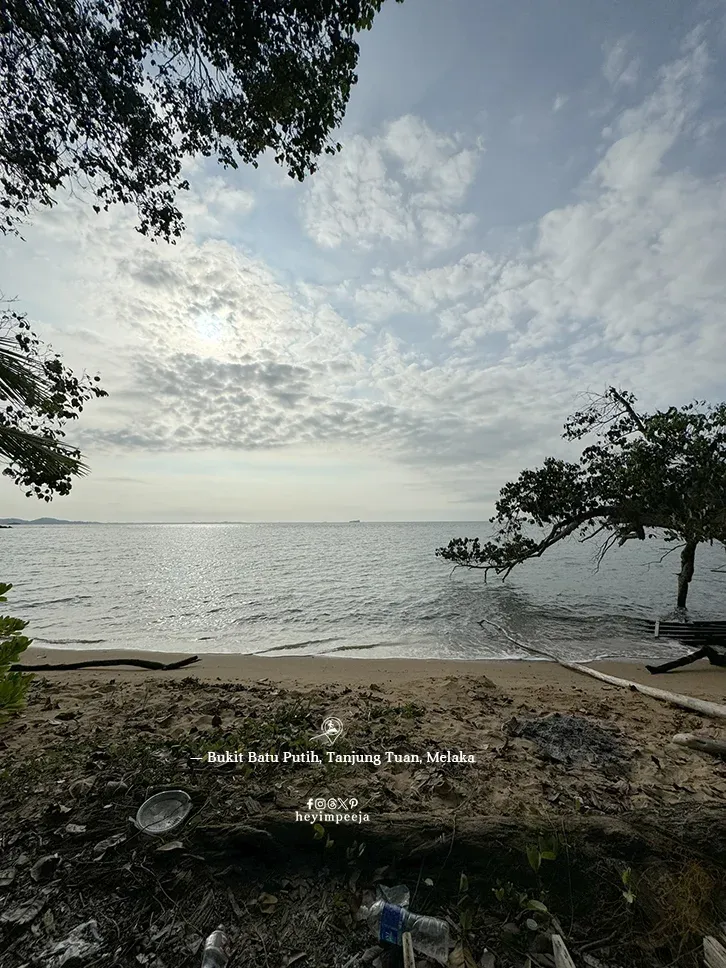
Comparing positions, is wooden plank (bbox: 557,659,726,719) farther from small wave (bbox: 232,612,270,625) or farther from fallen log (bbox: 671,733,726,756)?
small wave (bbox: 232,612,270,625)

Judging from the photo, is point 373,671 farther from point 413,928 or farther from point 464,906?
point 413,928

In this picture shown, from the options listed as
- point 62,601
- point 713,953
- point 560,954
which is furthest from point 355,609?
point 713,953

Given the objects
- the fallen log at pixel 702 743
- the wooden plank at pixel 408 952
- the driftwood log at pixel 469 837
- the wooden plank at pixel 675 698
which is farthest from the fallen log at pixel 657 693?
the wooden plank at pixel 408 952

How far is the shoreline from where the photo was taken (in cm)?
789

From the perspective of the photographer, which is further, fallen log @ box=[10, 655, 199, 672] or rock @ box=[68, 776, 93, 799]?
fallen log @ box=[10, 655, 199, 672]

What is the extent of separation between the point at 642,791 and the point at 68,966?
434 centimetres

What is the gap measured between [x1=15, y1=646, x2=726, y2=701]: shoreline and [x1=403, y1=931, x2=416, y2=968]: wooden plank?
16.6ft

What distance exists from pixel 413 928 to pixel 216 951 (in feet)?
3.34

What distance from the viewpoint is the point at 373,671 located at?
29.9 feet

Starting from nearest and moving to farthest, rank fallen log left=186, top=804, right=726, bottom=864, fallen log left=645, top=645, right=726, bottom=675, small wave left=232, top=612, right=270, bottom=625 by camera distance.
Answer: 1. fallen log left=186, top=804, right=726, bottom=864
2. fallen log left=645, top=645, right=726, bottom=675
3. small wave left=232, top=612, right=270, bottom=625

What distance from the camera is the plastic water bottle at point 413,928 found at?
6.88 ft

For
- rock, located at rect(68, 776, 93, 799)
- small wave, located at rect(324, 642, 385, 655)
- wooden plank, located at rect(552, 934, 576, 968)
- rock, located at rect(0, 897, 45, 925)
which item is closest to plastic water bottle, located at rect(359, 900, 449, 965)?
wooden plank, located at rect(552, 934, 576, 968)

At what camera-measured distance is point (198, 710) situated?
206 inches

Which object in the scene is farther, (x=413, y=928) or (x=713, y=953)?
(x=413, y=928)
